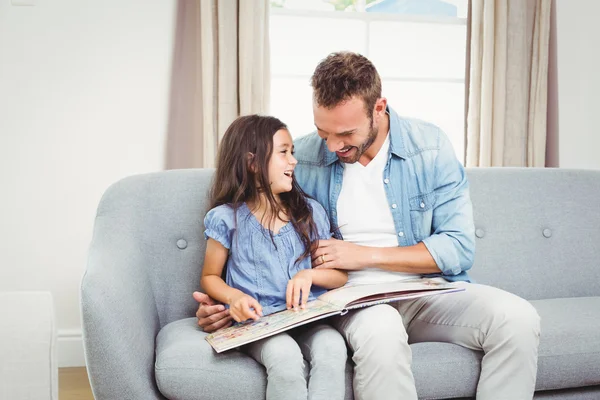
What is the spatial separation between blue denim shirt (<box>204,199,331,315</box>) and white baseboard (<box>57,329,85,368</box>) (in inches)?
49.9

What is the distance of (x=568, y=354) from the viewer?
72.4 inches

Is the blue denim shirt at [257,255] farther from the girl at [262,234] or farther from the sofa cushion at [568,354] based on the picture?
the sofa cushion at [568,354]

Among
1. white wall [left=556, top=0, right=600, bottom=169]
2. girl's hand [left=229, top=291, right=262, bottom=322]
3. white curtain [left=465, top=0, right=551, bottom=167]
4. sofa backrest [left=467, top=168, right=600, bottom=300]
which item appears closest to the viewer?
girl's hand [left=229, top=291, right=262, bottom=322]

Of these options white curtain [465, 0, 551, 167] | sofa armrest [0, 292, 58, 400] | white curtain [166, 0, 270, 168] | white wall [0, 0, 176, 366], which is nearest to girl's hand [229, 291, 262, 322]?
sofa armrest [0, 292, 58, 400]

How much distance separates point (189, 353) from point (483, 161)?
1844 mm

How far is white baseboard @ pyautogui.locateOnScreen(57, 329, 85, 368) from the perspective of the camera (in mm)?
2836

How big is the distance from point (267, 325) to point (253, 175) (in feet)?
1.63

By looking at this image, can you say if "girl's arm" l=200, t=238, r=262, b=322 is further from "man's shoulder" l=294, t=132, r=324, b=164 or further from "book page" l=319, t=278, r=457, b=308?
"man's shoulder" l=294, t=132, r=324, b=164

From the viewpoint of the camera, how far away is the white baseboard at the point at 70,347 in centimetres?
284

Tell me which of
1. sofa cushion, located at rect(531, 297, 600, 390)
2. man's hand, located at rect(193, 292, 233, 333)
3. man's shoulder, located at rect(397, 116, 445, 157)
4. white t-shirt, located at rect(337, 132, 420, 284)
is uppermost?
man's shoulder, located at rect(397, 116, 445, 157)

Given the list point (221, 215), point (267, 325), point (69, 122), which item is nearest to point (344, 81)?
point (221, 215)

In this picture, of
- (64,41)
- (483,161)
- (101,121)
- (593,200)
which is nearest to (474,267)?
(593,200)

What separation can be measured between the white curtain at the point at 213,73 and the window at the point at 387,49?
0.32 metres

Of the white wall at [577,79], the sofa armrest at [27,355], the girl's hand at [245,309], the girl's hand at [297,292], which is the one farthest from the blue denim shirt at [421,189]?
the white wall at [577,79]
